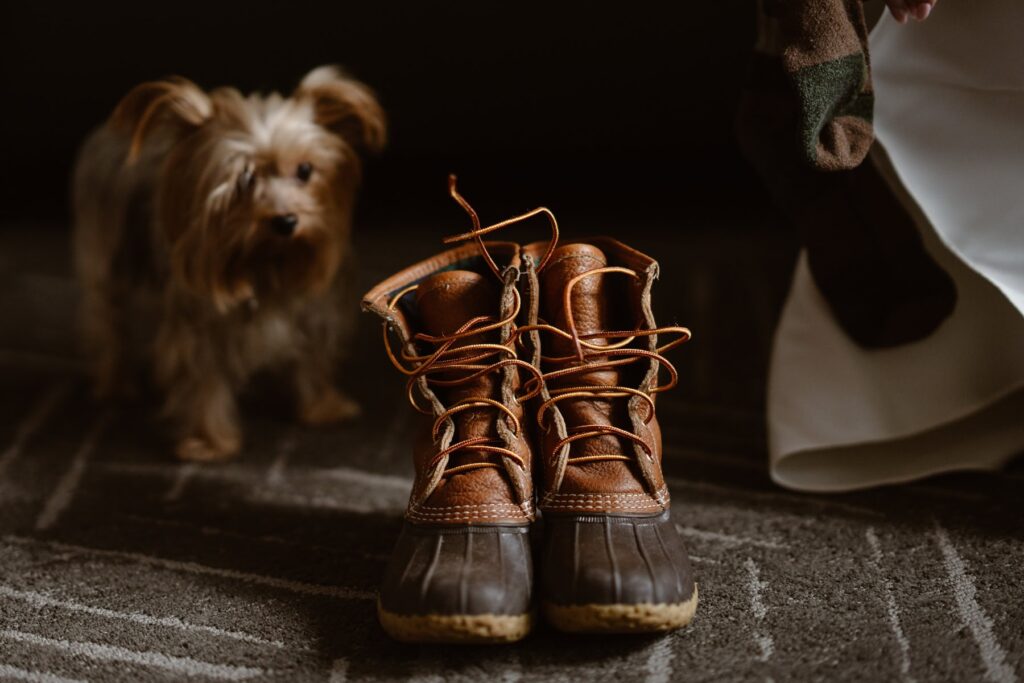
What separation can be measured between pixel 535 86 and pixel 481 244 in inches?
51.0

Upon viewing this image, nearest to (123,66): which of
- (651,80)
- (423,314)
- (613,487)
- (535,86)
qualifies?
(535,86)

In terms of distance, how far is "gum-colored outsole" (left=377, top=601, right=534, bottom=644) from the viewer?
0.93 m

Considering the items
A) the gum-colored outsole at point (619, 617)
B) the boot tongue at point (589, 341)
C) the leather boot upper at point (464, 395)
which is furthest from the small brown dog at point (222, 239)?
the gum-colored outsole at point (619, 617)

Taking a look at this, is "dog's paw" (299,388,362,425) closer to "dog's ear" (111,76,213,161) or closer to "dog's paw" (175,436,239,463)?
"dog's paw" (175,436,239,463)

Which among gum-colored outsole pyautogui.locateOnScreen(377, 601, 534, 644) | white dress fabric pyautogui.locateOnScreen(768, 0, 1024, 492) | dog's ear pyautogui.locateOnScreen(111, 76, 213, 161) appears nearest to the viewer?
gum-colored outsole pyautogui.locateOnScreen(377, 601, 534, 644)

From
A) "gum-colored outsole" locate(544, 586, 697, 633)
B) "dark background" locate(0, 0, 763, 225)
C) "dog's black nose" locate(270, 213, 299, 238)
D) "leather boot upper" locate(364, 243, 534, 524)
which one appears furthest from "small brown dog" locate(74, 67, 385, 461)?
"gum-colored outsole" locate(544, 586, 697, 633)

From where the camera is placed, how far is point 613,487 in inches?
40.8

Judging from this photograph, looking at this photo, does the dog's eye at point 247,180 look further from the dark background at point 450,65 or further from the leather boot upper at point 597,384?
the dark background at point 450,65

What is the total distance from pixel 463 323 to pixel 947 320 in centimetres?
66

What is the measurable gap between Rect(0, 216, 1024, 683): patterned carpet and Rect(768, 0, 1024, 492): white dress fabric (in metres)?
0.06

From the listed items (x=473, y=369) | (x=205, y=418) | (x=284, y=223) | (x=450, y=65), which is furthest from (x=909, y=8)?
(x=450, y=65)

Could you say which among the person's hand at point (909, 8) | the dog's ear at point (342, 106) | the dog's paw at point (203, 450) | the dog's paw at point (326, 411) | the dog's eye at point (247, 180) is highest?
the person's hand at point (909, 8)

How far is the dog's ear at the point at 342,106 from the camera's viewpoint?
4.93 ft

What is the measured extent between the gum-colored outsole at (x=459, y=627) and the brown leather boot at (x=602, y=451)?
5 cm
